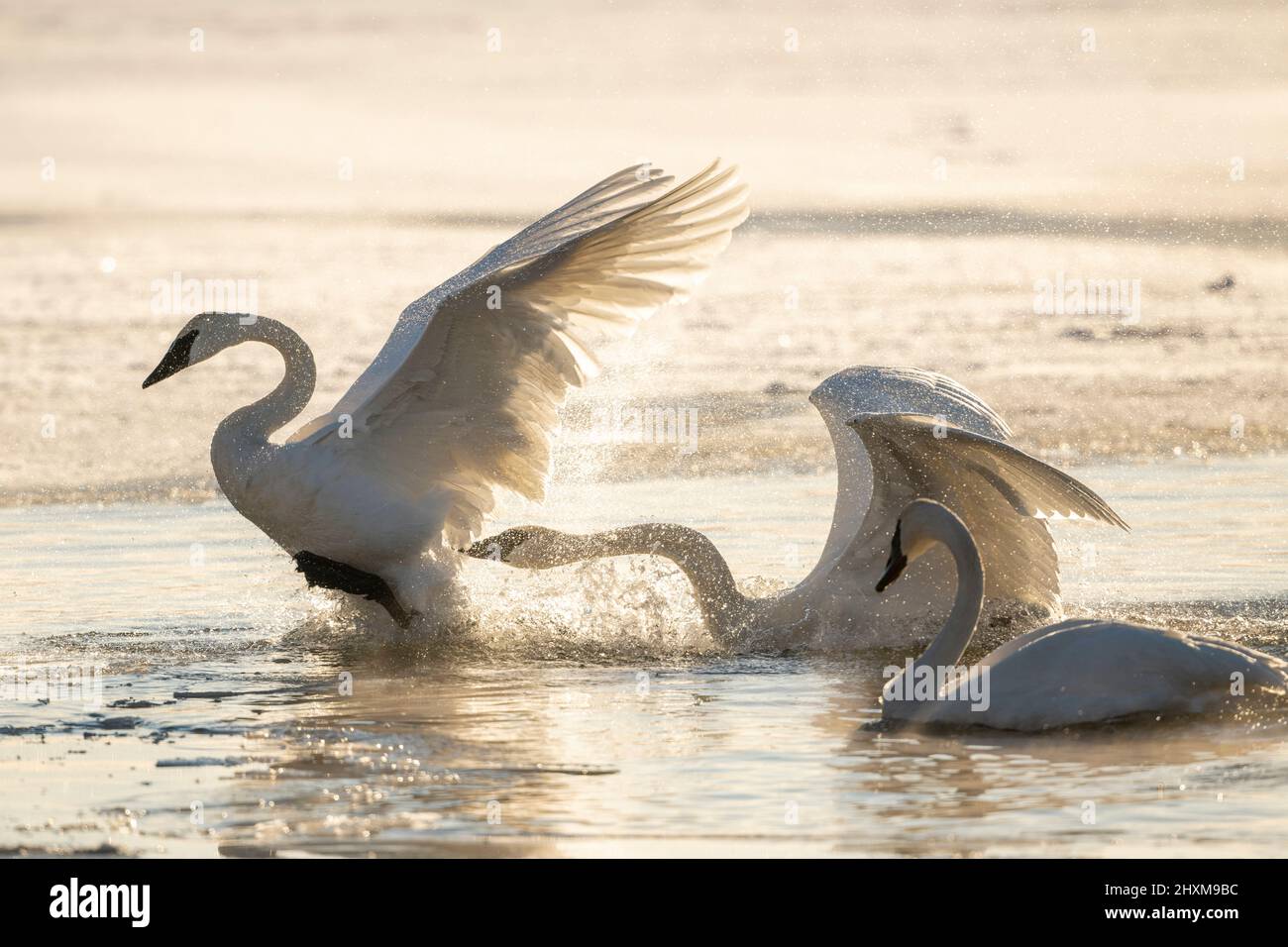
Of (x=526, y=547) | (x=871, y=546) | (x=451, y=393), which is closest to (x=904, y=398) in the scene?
(x=871, y=546)

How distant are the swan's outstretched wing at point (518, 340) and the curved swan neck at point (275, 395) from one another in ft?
0.63

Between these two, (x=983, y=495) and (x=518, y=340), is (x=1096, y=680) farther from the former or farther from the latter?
(x=518, y=340)

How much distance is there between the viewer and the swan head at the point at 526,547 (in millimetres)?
10758

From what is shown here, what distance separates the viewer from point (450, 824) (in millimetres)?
7066

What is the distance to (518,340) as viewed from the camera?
10625 mm

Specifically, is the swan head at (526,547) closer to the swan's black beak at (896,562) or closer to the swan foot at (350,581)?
Result: the swan foot at (350,581)

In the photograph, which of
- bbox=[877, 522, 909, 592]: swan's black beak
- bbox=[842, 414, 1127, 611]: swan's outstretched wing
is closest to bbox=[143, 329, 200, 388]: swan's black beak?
bbox=[842, 414, 1127, 611]: swan's outstretched wing

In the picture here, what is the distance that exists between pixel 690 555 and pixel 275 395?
7.32 feet

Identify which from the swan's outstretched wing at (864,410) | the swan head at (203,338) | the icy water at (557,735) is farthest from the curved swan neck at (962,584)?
the swan head at (203,338)

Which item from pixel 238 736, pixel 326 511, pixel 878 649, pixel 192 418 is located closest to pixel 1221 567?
pixel 878 649

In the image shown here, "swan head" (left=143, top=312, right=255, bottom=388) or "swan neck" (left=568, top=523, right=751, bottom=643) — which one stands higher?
"swan head" (left=143, top=312, right=255, bottom=388)

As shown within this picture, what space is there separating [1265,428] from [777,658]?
9633 mm

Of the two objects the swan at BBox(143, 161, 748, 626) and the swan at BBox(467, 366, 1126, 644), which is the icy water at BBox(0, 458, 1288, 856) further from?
the swan at BBox(143, 161, 748, 626)

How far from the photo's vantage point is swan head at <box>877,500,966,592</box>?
8.93m
